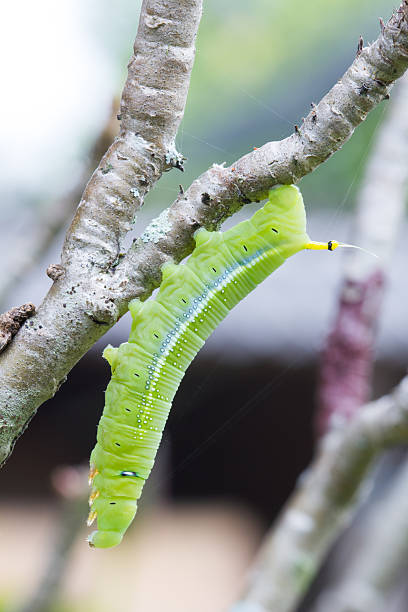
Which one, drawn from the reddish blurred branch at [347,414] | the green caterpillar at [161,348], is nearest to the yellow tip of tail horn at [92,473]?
the green caterpillar at [161,348]

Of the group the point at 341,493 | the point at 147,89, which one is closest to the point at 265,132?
the point at 341,493

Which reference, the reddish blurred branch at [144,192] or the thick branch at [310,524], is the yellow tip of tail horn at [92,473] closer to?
the reddish blurred branch at [144,192]

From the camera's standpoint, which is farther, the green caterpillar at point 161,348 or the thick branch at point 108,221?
the green caterpillar at point 161,348

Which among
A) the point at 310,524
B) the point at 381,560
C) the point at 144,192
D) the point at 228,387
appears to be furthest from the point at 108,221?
the point at 228,387

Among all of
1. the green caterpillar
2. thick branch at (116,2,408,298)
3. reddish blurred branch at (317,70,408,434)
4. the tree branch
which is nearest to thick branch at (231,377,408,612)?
reddish blurred branch at (317,70,408,434)

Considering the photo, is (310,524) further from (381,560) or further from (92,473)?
(92,473)

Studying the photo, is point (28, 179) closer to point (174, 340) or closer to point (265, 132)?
point (174, 340)
